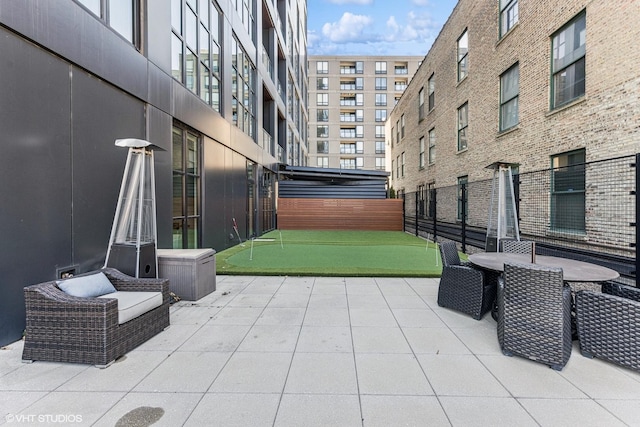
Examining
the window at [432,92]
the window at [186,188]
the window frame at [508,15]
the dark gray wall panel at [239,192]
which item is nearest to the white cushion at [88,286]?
the window at [186,188]

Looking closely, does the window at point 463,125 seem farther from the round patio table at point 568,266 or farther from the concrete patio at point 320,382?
the concrete patio at point 320,382

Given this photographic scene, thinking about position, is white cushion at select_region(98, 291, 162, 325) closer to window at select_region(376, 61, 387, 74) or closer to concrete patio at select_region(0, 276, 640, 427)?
concrete patio at select_region(0, 276, 640, 427)

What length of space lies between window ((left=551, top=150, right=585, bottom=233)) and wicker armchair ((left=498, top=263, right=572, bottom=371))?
5.19m

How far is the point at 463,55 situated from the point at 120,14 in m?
12.8

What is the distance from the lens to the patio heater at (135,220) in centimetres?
429

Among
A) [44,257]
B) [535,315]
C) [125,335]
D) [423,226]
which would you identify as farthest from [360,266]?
[423,226]

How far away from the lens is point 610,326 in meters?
2.95

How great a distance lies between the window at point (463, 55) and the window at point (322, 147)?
30.3 m

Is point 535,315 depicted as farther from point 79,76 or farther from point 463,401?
point 79,76

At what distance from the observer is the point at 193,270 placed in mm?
4949

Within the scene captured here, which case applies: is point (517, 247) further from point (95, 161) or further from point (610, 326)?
point (95, 161)

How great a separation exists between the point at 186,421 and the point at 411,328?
267 cm

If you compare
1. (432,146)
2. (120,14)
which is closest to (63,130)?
(120,14)

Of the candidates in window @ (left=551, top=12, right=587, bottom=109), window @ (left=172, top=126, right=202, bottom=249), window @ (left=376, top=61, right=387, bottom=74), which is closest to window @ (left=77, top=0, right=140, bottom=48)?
window @ (left=172, top=126, right=202, bottom=249)
